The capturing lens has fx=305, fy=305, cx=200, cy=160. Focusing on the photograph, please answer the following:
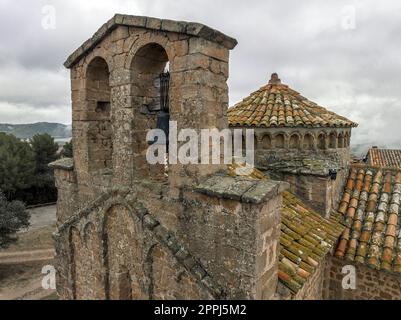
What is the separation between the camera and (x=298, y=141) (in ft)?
24.5

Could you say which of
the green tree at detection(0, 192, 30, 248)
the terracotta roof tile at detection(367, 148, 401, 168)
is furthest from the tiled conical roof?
the terracotta roof tile at detection(367, 148, 401, 168)

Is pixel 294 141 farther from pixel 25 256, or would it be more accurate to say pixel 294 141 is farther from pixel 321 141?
pixel 25 256

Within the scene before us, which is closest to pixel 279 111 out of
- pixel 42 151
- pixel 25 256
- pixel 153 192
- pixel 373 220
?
pixel 373 220

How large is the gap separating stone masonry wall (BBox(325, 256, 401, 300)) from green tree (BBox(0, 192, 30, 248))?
53.0ft

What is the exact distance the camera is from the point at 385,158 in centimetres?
2325

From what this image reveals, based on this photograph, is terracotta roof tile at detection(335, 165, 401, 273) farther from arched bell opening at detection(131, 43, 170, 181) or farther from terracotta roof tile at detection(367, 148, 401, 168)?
terracotta roof tile at detection(367, 148, 401, 168)

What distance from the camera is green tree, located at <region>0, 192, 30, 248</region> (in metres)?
16.0

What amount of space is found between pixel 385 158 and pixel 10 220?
25.5 metres

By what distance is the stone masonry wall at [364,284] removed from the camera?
18.4ft

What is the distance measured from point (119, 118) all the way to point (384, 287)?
18.6 feet

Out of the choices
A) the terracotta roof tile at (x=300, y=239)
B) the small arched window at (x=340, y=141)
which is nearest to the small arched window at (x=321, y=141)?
the small arched window at (x=340, y=141)
